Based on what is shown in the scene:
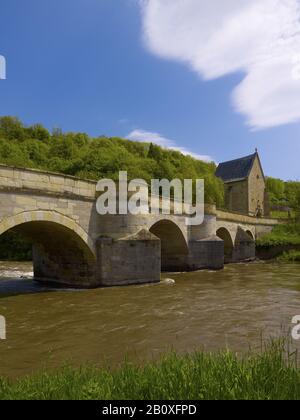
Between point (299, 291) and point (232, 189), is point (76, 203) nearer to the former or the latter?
point (299, 291)

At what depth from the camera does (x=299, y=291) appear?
14.6 m

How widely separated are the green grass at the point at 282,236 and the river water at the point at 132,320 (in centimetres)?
1928

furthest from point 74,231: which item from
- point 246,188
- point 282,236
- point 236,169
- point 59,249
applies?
point 236,169

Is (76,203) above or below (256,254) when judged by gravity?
above

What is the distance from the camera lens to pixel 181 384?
3.56 metres

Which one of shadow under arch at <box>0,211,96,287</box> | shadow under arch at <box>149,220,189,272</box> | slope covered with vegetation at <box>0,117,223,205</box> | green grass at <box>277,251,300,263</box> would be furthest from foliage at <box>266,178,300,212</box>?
shadow under arch at <box>0,211,96,287</box>

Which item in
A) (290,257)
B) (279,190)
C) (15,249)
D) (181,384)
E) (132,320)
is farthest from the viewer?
(279,190)

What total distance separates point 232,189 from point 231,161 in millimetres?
7000

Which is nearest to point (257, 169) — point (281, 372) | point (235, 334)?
point (235, 334)

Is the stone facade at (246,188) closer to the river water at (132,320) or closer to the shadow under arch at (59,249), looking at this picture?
the river water at (132,320)

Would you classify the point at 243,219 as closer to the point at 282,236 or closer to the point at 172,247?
Answer: the point at 282,236

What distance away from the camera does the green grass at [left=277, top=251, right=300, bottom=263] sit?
31.1 meters

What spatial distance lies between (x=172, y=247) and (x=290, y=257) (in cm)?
1383

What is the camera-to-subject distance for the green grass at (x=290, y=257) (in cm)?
3109
